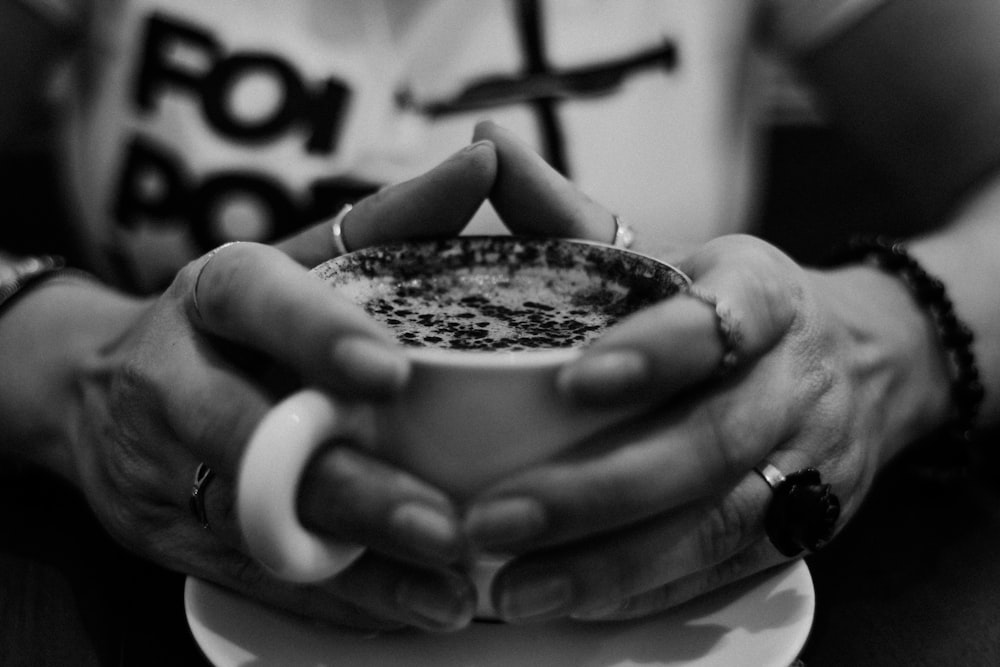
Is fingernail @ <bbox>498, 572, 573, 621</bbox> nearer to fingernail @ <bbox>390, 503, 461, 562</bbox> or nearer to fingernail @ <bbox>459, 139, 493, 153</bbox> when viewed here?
fingernail @ <bbox>390, 503, 461, 562</bbox>

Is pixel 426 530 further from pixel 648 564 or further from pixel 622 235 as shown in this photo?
pixel 622 235

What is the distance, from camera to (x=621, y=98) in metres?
0.90

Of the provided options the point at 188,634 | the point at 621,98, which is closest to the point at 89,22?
the point at 621,98

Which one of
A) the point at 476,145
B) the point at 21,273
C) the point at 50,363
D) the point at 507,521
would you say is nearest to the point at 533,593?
the point at 507,521

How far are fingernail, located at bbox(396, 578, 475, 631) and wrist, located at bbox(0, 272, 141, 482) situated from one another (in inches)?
12.8

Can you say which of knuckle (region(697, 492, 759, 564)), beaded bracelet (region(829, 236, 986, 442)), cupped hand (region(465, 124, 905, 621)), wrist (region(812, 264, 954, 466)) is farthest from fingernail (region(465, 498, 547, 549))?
beaded bracelet (region(829, 236, 986, 442))

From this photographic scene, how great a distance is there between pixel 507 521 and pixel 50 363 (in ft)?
1.45

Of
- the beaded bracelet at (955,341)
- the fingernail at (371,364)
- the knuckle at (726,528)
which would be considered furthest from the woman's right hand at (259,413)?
the beaded bracelet at (955,341)

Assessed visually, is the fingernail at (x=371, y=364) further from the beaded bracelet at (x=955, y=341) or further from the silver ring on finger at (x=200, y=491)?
the beaded bracelet at (x=955, y=341)

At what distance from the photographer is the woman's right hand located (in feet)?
1.18

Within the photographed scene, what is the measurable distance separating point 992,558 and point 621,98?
559mm

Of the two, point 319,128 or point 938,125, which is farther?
point 938,125

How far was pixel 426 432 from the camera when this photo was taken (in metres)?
0.37

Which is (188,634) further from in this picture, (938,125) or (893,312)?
(938,125)
